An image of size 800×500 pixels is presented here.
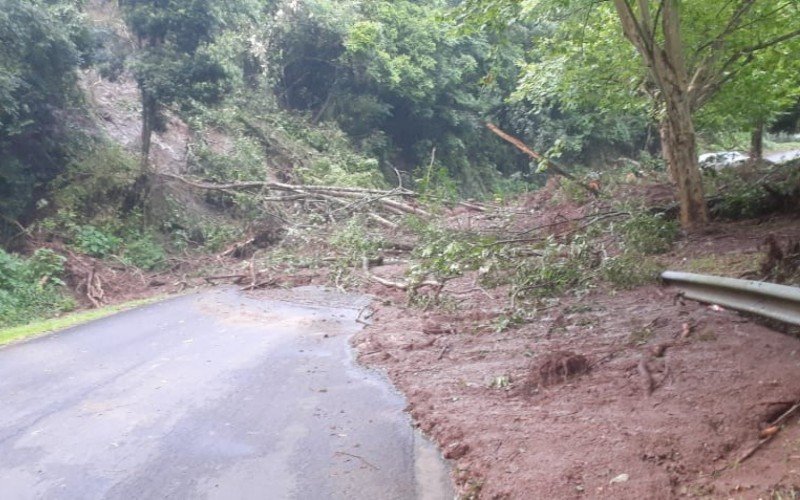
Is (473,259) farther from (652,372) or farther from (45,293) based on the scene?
(45,293)

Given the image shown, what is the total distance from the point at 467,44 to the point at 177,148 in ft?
59.7

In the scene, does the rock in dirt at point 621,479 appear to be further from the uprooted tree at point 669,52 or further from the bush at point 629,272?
the uprooted tree at point 669,52

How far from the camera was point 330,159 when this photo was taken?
92.2 feet

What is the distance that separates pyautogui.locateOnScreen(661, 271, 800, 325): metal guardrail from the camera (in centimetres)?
509

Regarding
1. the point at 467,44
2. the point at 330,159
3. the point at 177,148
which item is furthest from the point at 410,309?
the point at 467,44

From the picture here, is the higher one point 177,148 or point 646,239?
point 177,148

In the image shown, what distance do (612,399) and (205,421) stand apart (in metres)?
3.30

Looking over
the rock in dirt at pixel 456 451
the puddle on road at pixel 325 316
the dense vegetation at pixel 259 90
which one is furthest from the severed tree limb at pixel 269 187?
the rock in dirt at pixel 456 451

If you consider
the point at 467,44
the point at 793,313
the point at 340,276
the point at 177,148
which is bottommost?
the point at 340,276

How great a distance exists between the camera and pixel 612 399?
5.06 m

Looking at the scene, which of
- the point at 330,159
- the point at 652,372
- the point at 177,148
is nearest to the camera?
the point at 652,372

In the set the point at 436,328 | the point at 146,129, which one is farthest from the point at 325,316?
the point at 146,129

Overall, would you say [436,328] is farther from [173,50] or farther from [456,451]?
[173,50]

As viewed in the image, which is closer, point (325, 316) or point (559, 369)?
point (559, 369)
